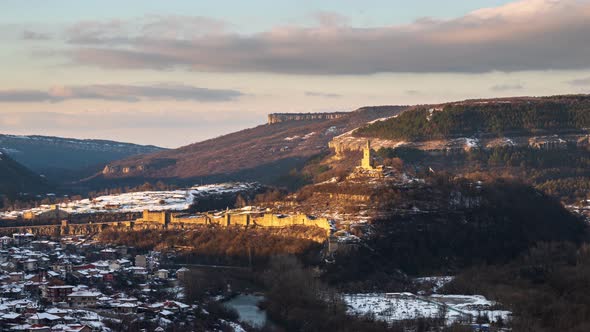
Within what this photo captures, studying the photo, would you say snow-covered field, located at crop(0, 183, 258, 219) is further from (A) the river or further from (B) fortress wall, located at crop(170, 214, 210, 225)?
(A) the river

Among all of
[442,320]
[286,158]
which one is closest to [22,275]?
[442,320]

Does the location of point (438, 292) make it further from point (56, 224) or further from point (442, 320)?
point (56, 224)

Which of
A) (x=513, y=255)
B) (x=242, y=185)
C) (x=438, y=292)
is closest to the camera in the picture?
(x=438, y=292)

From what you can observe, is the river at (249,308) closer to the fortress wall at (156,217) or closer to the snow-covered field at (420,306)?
the snow-covered field at (420,306)

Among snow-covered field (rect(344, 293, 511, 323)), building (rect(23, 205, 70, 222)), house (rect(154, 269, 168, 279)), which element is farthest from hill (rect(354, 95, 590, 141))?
snow-covered field (rect(344, 293, 511, 323))

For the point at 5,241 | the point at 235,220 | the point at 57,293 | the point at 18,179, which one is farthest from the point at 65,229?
the point at 18,179
